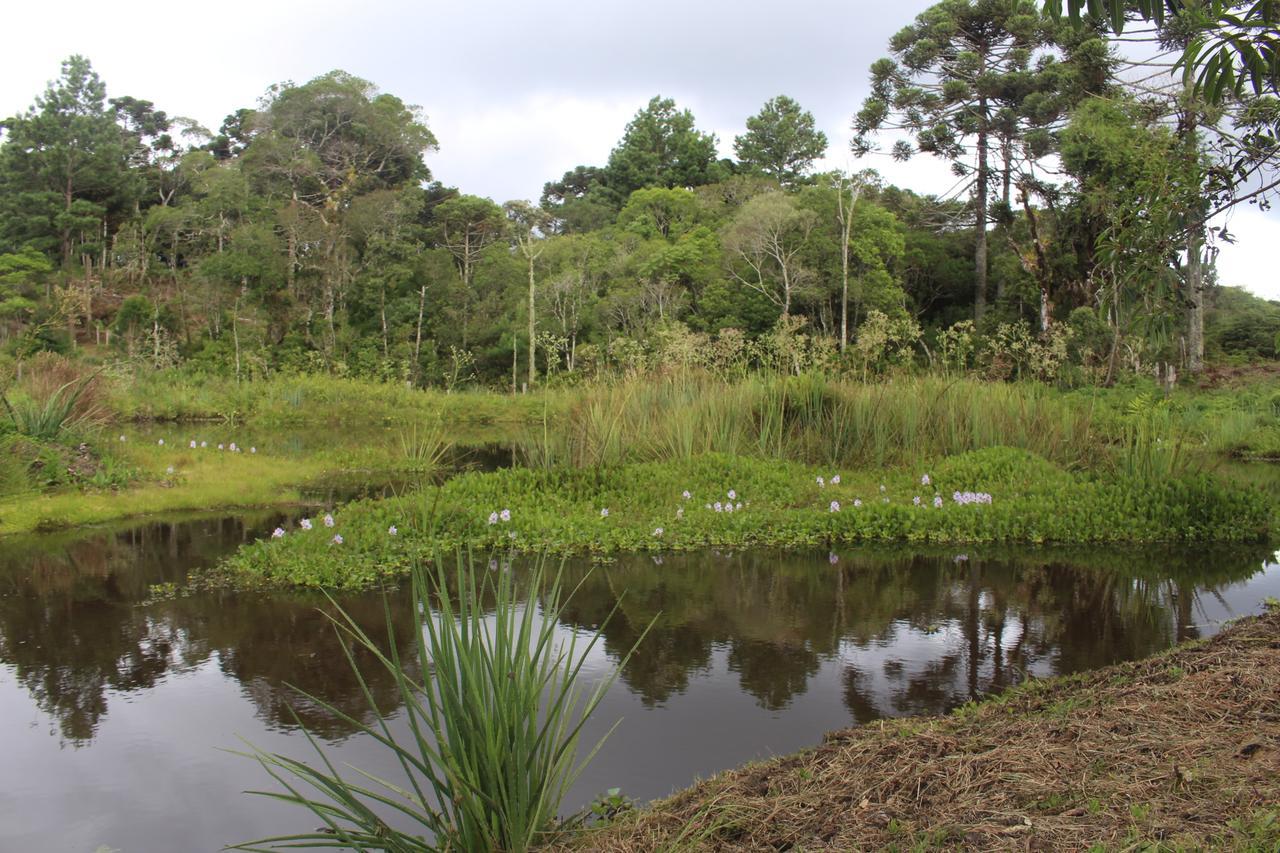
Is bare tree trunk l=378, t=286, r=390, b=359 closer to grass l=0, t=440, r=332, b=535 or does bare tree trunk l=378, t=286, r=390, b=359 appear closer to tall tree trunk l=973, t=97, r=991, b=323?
tall tree trunk l=973, t=97, r=991, b=323

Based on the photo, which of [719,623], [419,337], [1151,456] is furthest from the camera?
[419,337]

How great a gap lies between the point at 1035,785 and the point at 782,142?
3752 centimetres

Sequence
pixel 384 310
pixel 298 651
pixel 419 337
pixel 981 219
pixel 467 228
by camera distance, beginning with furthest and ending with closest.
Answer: pixel 467 228
pixel 384 310
pixel 419 337
pixel 981 219
pixel 298 651

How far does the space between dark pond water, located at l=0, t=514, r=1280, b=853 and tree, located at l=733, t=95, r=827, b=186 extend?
110 feet

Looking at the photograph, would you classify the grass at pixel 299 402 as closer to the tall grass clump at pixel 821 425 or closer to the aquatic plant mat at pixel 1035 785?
the tall grass clump at pixel 821 425

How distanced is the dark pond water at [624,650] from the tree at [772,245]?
68.5 ft

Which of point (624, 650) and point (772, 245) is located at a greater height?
point (772, 245)

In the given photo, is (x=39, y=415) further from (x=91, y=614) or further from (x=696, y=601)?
(x=696, y=601)

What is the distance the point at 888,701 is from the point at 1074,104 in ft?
77.9

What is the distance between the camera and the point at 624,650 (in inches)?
171

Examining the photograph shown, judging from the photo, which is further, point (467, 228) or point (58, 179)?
point (58, 179)

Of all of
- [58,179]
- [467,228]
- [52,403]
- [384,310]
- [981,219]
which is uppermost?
[58,179]

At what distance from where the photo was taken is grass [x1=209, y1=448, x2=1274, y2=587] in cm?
591

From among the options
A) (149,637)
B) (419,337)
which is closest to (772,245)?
(419,337)
